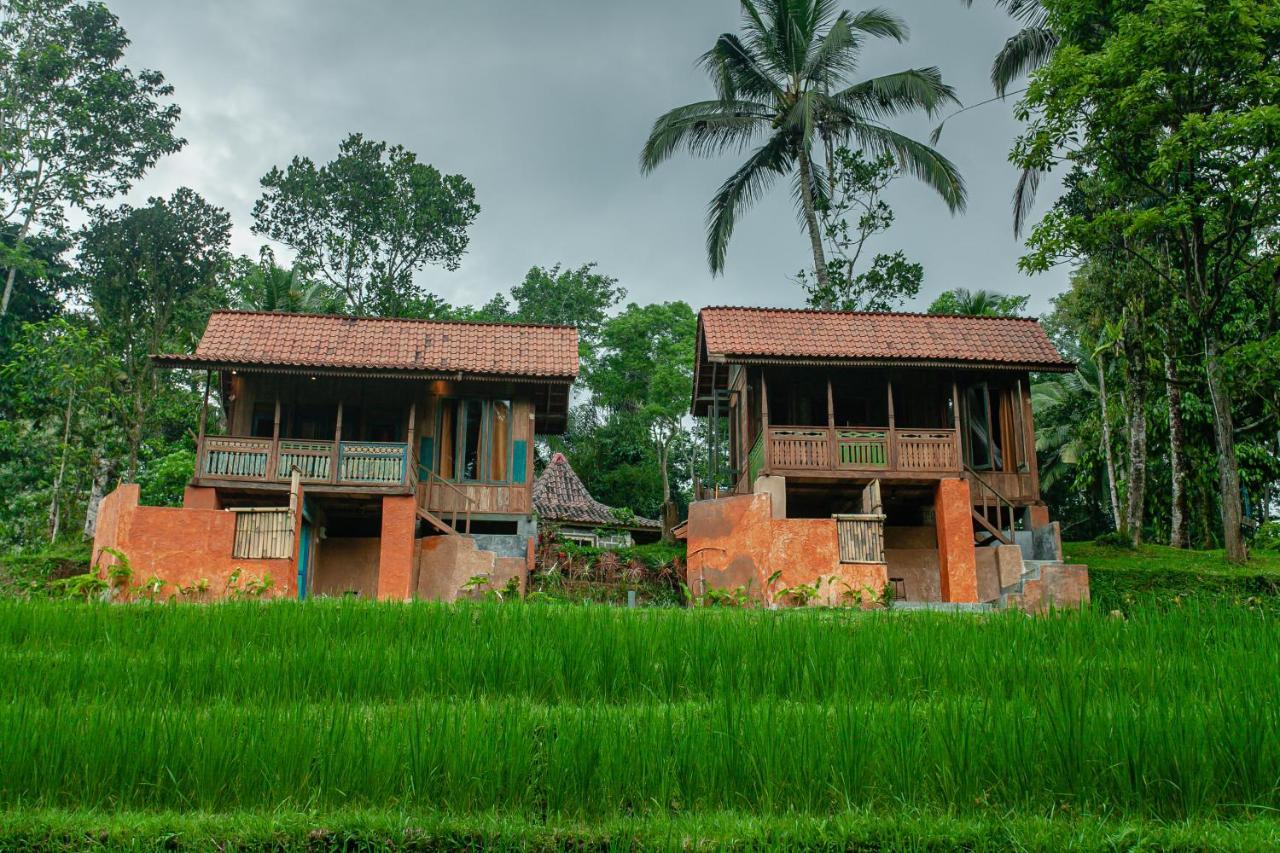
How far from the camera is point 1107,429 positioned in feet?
78.1

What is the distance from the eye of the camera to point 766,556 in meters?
14.2

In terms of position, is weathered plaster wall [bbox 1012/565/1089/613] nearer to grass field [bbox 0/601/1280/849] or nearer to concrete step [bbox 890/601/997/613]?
concrete step [bbox 890/601/997/613]

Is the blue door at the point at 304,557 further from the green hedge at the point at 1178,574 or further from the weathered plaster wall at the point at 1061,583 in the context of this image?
the green hedge at the point at 1178,574

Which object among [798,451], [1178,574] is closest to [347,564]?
[798,451]

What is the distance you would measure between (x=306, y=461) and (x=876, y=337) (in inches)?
367

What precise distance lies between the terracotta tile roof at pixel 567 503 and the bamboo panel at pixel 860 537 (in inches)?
424

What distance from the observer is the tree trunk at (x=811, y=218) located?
22266 mm

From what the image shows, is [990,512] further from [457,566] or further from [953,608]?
[457,566]

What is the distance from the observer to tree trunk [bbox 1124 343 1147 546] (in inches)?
752

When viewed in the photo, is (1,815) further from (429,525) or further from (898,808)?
(429,525)

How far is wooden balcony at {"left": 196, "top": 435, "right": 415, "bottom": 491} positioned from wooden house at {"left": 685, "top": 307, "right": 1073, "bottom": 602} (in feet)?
15.6

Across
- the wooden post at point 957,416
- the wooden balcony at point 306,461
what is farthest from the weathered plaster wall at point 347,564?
the wooden post at point 957,416

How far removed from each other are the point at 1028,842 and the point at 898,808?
586mm

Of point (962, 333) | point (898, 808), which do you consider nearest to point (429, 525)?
point (962, 333)
